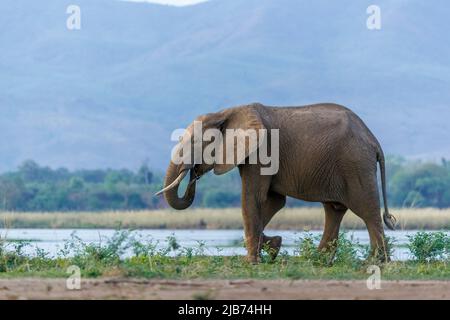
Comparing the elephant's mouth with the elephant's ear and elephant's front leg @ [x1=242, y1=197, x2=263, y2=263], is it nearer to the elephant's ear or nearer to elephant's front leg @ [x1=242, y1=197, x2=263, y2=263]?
the elephant's ear

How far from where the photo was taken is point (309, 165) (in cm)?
1764

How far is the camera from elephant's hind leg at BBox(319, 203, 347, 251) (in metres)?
17.9

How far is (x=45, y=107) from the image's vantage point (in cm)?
→ 16238

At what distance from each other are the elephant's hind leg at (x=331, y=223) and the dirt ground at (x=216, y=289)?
138 inches

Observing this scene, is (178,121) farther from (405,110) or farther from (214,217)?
(214,217)

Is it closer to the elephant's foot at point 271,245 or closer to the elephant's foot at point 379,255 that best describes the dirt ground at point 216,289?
the elephant's foot at point 379,255

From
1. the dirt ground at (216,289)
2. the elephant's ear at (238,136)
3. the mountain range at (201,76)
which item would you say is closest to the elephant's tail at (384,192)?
the elephant's ear at (238,136)

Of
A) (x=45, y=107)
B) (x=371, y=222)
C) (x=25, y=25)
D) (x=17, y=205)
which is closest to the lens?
(x=371, y=222)

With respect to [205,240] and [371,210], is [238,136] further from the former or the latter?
[205,240]

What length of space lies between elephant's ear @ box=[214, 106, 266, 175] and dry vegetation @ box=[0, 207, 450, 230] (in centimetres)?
2247

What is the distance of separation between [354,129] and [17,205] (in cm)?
4638

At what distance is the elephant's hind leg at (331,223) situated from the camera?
17856mm

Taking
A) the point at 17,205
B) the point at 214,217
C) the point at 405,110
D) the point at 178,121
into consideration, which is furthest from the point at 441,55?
the point at 214,217

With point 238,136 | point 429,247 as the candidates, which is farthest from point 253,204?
point 429,247
